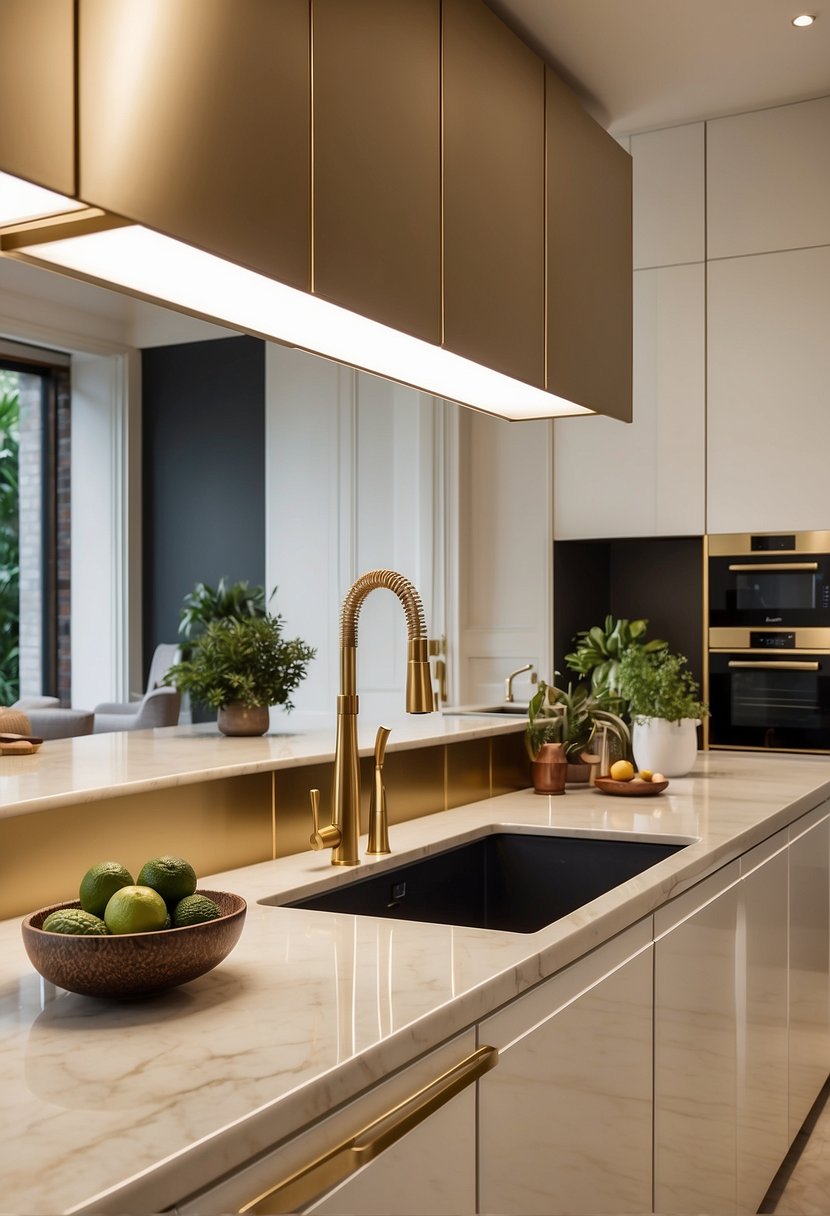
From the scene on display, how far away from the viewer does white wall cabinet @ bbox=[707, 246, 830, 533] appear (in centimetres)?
408

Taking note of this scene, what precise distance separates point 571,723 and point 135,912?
77.0 inches

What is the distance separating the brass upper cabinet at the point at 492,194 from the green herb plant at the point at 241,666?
0.75m

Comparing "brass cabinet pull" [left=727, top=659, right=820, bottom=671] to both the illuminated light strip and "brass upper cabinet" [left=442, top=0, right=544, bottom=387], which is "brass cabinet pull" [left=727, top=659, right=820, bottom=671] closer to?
the illuminated light strip

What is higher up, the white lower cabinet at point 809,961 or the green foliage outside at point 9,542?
the green foliage outside at point 9,542

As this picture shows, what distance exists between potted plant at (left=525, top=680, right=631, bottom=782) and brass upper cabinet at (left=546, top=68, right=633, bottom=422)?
72 centimetres

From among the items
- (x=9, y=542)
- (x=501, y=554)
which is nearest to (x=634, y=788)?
(x=501, y=554)

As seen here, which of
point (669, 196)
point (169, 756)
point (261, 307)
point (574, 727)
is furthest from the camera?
point (669, 196)

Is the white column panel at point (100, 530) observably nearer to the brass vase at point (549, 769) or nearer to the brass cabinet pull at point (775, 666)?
the brass cabinet pull at point (775, 666)

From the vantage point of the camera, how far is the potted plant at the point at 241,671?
254 centimetres

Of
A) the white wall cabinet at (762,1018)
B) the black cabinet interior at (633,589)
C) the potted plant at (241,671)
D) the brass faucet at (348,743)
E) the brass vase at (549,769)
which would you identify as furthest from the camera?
the black cabinet interior at (633,589)

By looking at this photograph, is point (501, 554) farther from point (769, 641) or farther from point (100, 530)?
point (100, 530)

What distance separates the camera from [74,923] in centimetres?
122

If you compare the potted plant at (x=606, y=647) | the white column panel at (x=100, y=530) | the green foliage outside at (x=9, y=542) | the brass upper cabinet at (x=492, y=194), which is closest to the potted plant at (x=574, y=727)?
the brass upper cabinet at (x=492, y=194)

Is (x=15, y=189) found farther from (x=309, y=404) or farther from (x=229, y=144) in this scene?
(x=309, y=404)
